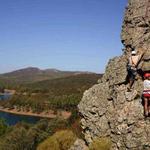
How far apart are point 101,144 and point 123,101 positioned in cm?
359

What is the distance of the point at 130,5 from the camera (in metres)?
27.8

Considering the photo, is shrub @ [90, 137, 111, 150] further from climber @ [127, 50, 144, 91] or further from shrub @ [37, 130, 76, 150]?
shrub @ [37, 130, 76, 150]

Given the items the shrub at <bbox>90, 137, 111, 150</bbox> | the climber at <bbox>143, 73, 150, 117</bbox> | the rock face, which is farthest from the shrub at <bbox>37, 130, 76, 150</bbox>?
the climber at <bbox>143, 73, 150, 117</bbox>

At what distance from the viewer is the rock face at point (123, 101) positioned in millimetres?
22891

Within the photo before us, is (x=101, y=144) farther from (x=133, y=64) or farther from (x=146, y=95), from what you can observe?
(x=133, y=64)

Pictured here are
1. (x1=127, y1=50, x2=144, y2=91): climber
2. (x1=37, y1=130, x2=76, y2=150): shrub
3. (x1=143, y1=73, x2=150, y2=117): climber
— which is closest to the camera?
(x1=143, y1=73, x2=150, y2=117): climber

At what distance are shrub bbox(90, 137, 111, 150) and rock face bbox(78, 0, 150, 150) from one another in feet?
1.31

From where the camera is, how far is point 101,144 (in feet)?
77.6

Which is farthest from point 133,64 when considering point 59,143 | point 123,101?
point 59,143

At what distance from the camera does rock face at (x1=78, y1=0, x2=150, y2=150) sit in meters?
22.9

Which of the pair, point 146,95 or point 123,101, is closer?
point 146,95

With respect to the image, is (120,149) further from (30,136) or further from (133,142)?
(30,136)

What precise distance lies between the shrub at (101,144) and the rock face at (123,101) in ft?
1.31

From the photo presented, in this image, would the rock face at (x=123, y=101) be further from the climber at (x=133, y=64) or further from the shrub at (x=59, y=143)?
the shrub at (x=59, y=143)
